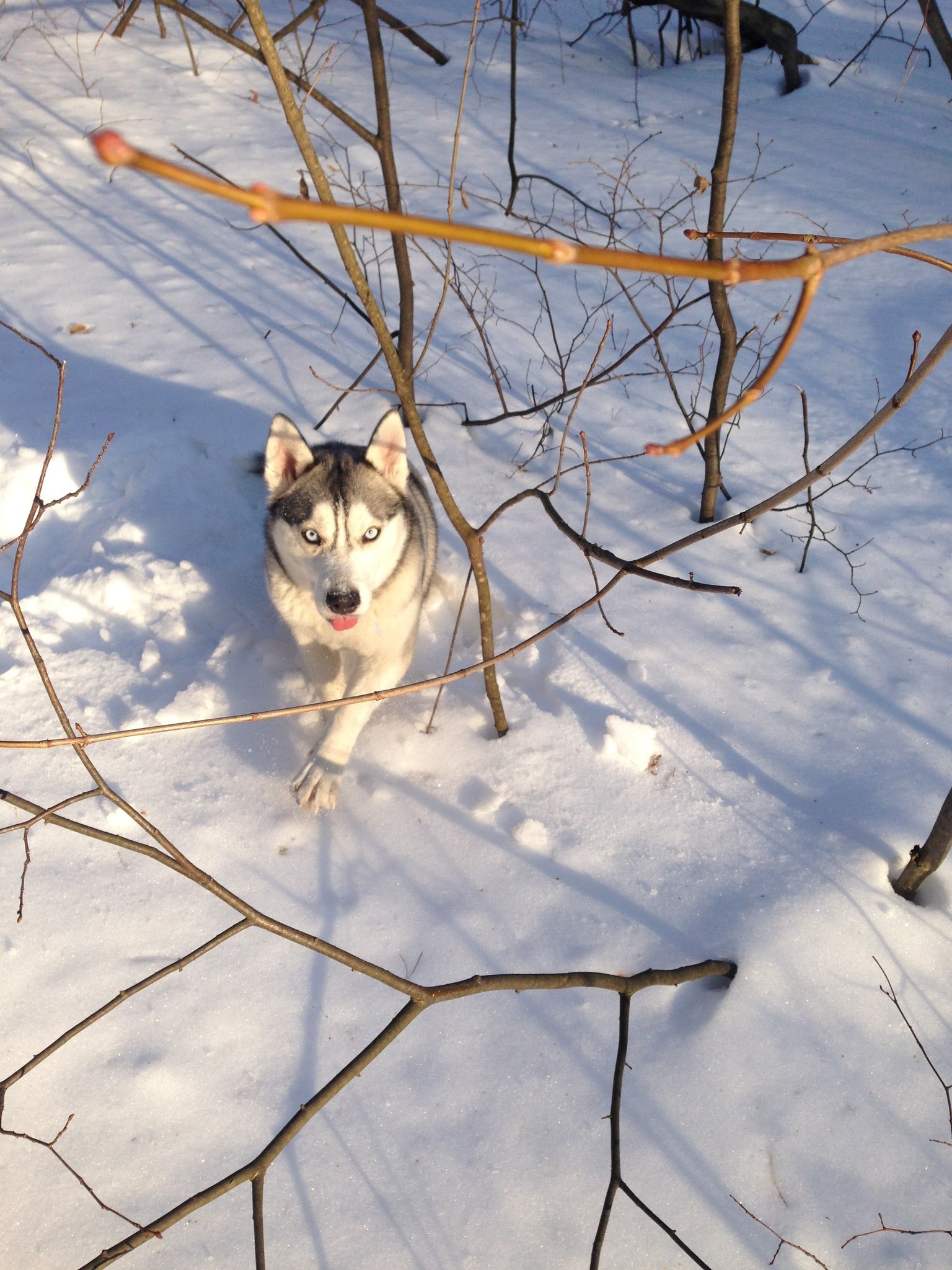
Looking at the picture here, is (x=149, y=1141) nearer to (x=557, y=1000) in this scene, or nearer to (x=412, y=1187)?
(x=412, y=1187)

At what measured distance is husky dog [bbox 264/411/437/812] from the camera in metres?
3.19

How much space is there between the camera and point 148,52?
30.0 feet

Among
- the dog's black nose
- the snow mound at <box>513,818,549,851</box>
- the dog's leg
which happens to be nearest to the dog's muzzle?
the dog's black nose

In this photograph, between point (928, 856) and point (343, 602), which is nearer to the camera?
point (928, 856)

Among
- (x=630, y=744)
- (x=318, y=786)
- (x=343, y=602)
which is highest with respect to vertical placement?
(x=343, y=602)

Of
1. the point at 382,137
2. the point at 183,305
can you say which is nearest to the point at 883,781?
the point at 382,137

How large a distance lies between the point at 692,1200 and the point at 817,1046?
1.78 feet

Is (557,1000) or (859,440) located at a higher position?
(859,440)

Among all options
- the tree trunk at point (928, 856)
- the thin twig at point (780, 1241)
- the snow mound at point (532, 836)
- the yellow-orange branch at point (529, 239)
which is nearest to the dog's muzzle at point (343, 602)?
the snow mound at point (532, 836)

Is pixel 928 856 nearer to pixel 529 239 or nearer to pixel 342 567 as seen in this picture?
pixel 342 567

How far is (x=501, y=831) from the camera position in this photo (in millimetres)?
3051

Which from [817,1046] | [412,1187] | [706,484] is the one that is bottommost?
[412,1187]

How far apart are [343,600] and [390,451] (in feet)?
2.47

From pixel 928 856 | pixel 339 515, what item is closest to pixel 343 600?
pixel 339 515
